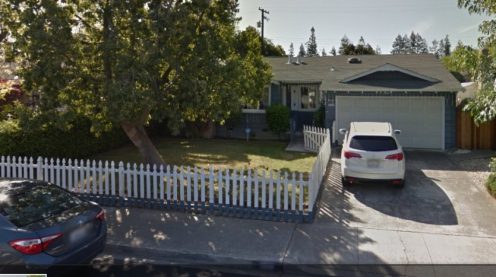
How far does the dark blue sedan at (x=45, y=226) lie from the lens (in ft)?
14.0

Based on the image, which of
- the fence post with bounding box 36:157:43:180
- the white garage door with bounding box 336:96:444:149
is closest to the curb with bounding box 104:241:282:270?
the fence post with bounding box 36:157:43:180

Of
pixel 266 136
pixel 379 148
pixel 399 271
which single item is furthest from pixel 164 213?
pixel 266 136

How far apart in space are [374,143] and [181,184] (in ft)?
15.4

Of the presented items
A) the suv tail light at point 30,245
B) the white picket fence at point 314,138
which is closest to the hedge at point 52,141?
the suv tail light at point 30,245

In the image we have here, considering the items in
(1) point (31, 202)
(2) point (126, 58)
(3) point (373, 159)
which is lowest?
(1) point (31, 202)

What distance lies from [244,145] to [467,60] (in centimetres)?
972

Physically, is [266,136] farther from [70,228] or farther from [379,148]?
[70,228]

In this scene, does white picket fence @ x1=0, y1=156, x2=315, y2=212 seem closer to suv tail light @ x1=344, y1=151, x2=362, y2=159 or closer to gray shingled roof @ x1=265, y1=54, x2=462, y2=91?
suv tail light @ x1=344, y1=151, x2=362, y2=159

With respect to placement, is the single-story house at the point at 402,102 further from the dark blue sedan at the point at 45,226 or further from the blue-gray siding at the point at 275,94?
the dark blue sedan at the point at 45,226

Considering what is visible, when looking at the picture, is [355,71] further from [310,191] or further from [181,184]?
[181,184]

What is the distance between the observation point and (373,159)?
29.6 feet

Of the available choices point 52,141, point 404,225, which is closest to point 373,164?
point 404,225

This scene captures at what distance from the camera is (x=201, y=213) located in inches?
304

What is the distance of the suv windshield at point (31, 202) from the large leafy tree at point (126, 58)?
9.27 ft
